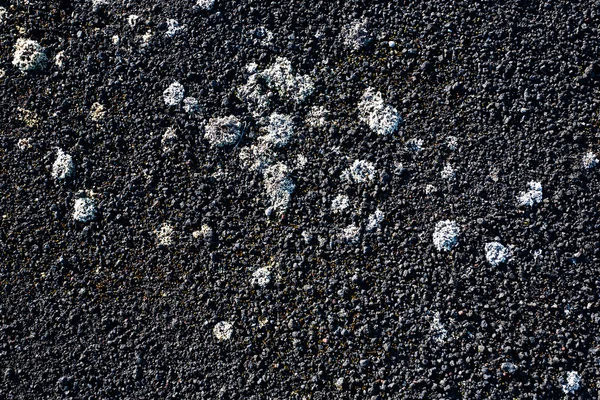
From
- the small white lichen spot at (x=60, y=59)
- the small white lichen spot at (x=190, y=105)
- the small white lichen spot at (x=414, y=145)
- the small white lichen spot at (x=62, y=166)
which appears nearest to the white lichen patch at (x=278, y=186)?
the small white lichen spot at (x=190, y=105)

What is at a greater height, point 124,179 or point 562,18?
point 562,18

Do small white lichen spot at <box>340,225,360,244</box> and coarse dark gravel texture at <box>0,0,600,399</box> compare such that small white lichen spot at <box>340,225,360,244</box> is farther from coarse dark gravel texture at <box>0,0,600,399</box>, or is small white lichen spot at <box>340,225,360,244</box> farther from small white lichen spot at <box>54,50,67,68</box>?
small white lichen spot at <box>54,50,67,68</box>

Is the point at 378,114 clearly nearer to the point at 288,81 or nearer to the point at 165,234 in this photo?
the point at 288,81

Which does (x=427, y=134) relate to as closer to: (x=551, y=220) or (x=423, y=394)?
(x=551, y=220)

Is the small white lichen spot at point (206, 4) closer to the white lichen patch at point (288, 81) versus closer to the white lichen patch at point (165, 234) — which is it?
the white lichen patch at point (288, 81)

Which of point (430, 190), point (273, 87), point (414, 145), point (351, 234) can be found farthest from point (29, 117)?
point (430, 190)

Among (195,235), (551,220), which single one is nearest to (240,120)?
(195,235)

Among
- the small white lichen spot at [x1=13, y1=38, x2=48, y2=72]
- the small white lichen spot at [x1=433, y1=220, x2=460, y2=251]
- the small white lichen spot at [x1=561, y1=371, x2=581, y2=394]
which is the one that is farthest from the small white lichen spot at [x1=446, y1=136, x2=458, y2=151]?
the small white lichen spot at [x1=13, y1=38, x2=48, y2=72]
